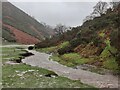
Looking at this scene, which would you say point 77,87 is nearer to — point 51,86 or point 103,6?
point 51,86

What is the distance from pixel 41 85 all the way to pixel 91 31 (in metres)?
58.4

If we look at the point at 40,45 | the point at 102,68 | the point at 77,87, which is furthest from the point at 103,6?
the point at 77,87

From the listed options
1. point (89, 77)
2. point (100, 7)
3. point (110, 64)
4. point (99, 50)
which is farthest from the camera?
point (100, 7)

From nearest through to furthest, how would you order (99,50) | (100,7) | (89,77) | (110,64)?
(89,77) → (110,64) → (99,50) → (100,7)

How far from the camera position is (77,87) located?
27.0 meters

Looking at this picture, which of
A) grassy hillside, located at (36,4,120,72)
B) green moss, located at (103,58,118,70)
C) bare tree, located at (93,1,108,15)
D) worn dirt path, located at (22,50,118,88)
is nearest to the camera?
worn dirt path, located at (22,50,118,88)

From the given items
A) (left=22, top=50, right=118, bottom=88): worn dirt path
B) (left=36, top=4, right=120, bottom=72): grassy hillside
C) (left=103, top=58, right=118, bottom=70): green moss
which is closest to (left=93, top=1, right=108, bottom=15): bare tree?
(left=36, top=4, right=120, bottom=72): grassy hillside

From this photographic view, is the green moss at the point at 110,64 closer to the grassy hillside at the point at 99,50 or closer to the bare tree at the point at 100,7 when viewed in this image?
the grassy hillside at the point at 99,50

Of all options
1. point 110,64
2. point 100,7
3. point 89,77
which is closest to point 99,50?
point 110,64

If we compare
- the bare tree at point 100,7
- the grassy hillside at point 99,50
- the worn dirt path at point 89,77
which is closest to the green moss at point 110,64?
the grassy hillside at point 99,50

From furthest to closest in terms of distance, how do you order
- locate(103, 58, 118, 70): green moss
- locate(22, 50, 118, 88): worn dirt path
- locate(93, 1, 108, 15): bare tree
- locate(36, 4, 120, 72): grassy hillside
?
locate(93, 1, 108, 15): bare tree, locate(103, 58, 118, 70): green moss, locate(36, 4, 120, 72): grassy hillside, locate(22, 50, 118, 88): worn dirt path

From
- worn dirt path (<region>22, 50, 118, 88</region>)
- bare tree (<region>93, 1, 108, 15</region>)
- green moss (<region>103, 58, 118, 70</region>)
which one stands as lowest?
worn dirt path (<region>22, 50, 118, 88</region>)

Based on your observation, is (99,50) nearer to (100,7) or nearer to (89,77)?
(89,77)

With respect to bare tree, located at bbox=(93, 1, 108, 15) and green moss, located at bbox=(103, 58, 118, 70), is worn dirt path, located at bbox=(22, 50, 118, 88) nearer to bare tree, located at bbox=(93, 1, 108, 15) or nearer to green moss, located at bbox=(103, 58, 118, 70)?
green moss, located at bbox=(103, 58, 118, 70)
